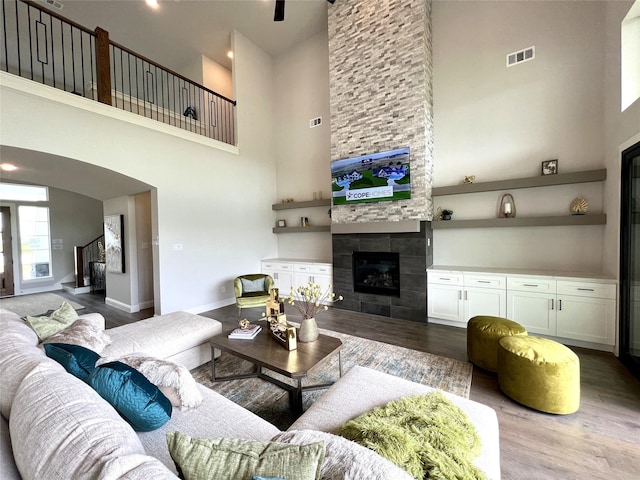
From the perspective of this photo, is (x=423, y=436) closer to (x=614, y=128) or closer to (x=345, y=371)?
(x=345, y=371)

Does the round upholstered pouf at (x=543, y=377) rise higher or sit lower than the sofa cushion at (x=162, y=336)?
lower

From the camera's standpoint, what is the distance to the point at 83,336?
2.15 meters

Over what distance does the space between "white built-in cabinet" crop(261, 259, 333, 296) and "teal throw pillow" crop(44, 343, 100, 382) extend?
3.93 m

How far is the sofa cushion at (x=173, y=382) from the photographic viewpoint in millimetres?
1523

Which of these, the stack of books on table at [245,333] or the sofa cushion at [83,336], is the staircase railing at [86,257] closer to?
the sofa cushion at [83,336]

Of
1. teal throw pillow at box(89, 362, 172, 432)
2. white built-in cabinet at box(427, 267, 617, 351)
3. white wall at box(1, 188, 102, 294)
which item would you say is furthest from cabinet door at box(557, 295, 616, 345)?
white wall at box(1, 188, 102, 294)

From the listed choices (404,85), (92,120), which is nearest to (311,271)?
(404,85)

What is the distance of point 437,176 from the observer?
15.3 ft

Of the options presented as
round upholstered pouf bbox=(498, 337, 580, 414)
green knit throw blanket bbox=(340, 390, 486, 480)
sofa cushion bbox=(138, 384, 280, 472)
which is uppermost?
green knit throw blanket bbox=(340, 390, 486, 480)

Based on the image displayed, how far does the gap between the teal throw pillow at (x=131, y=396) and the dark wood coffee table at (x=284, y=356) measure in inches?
34.6

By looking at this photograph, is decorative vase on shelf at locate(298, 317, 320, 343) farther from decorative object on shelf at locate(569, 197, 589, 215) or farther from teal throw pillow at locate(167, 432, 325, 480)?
decorative object on shelf at locate(569, 197, 589, 215)

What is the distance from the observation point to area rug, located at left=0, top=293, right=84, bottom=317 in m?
5.29

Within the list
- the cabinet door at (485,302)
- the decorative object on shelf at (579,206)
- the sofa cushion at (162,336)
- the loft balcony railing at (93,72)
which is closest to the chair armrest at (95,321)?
the sofa cushion at (162,336)

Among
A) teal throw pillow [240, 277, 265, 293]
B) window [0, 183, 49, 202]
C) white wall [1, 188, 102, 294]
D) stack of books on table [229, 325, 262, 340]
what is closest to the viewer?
stack of books on table [229, 325, 262, 340]
